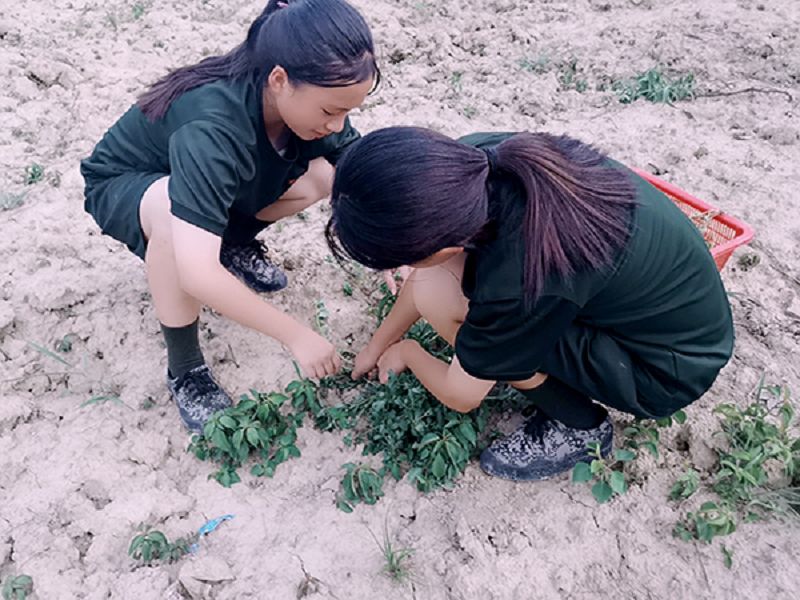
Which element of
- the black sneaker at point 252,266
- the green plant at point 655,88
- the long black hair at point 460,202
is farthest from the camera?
the green plant at point 655,88

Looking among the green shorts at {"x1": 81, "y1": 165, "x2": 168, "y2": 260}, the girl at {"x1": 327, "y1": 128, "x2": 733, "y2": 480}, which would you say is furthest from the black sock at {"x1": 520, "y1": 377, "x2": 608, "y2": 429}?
the green shorts at {"x1": 81, "y1": 165, "x2": 168, "y2": 260}

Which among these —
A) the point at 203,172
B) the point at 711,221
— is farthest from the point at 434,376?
the point at 711,221

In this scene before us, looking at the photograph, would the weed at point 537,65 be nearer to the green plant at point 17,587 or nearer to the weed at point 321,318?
the weed at point 321,318

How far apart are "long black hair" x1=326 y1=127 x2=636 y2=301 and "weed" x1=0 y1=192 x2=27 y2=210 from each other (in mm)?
1902

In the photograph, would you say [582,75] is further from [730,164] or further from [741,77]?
[730,164]

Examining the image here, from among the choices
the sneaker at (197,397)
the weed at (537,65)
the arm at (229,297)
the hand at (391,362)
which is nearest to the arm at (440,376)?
the hand at (391,362)

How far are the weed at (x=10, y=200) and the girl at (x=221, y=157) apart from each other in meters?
0.84

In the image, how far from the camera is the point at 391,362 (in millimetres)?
1960

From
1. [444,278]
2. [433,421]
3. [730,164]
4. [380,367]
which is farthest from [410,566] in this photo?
[730,164]

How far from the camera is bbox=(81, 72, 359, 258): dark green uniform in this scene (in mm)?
1689

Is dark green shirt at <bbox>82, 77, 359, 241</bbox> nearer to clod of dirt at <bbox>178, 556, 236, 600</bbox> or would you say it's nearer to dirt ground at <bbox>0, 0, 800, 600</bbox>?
dirt ground at <bbox>0, 0, 800, 600</bbox>

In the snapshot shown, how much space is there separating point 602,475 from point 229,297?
96cm

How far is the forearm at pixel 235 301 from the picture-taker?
1681 millimetres

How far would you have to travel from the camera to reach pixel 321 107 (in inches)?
68.0
